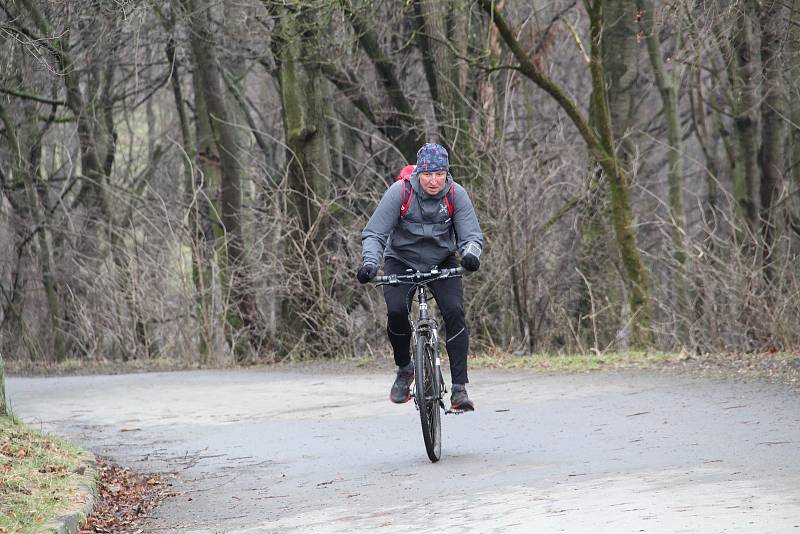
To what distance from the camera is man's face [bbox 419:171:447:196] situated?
29.9 feet

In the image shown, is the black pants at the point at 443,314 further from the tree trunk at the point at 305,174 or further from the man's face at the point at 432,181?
the tree trunk at the point at 305,174

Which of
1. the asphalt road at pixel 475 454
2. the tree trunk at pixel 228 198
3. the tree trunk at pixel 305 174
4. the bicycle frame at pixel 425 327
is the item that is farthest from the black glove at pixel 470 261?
the tree trunk at pixel 228 198

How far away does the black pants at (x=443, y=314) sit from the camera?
9.18 metres

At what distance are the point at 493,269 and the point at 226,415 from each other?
21.7ft

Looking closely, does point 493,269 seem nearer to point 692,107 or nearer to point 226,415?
point 226,415

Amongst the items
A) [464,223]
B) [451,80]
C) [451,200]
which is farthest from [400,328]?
[451,80]

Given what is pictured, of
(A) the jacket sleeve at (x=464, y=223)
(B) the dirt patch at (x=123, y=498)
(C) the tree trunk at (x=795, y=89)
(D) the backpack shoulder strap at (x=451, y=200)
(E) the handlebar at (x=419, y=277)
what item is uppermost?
(C) the tree trunk at (x=795, y=89)

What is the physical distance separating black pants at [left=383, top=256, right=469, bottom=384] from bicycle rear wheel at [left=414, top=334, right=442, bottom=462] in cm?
24

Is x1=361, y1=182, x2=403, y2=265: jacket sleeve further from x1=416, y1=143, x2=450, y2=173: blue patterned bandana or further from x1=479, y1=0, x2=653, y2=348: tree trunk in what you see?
x1=479, y1=0, x2=653, y2=348: tree trunk

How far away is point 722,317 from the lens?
16547mm

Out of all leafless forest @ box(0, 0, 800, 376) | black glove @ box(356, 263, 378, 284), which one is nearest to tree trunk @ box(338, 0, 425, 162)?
leafless forest @ box(0, 0, 800, 376)

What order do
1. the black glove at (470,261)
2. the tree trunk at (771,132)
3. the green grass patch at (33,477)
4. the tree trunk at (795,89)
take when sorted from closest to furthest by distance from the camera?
the green grass patch at (33,477)
the black glove at (470,261)
the tree trunk at (795,89)
the tree trunk at (771,132)

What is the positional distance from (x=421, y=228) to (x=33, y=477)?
3141mm

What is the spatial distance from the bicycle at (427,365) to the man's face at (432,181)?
581 millimetres
